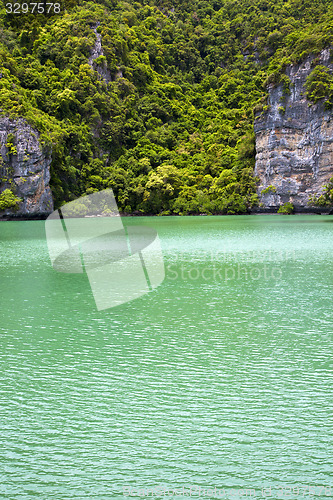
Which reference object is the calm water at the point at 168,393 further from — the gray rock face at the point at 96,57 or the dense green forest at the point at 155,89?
the gray rock face at the point at 96,57

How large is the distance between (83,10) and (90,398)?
9234 cm

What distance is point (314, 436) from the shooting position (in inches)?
206

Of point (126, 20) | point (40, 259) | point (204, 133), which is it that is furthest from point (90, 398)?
point (126, 20)

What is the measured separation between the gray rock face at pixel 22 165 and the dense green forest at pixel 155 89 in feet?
6.15

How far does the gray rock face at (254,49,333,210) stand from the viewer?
54781 millimetres

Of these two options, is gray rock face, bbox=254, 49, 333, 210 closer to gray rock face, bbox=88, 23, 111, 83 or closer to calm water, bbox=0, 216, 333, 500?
gray rock face, bbox=88, 23, 111, 83

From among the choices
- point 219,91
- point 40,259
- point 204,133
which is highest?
point 219,91

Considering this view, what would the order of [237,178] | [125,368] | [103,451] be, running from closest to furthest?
[103,451] → [125,368] → [237,178]

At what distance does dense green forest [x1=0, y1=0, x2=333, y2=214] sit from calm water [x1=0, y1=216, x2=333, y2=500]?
162 ft

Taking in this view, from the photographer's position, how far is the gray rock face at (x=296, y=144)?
54781 millimetres

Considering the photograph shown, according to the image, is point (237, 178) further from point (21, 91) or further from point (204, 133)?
point (21, 91)

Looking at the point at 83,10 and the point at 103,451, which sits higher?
the point at 83,10

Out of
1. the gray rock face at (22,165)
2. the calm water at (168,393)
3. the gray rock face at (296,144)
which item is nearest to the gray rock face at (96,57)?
the gray rock face at (22,165)

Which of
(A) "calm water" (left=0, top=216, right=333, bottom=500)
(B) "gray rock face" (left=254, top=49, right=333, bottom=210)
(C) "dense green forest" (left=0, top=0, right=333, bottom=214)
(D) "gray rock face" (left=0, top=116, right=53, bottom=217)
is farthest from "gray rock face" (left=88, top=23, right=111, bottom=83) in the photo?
(A) "calm water" (left=0, top=216, right=333, bottom=500)
